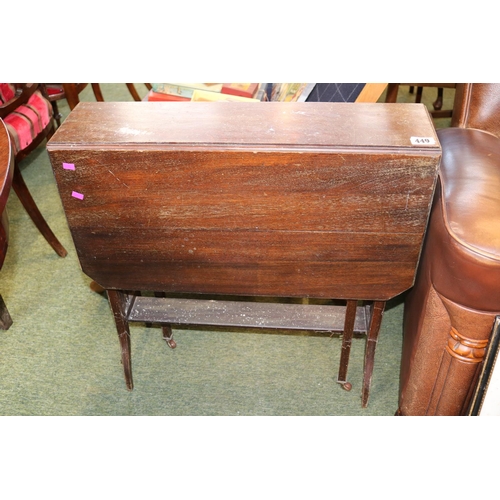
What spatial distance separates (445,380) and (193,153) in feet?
2.57

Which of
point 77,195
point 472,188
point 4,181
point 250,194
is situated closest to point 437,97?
point 472,188

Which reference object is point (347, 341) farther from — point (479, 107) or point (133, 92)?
point (133, 92)

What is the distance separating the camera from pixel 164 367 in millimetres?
1738

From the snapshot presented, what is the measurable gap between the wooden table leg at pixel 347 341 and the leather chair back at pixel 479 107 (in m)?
0.62

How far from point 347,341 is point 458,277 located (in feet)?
1.40

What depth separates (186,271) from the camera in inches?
51.9

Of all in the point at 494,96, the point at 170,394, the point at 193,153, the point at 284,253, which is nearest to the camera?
the point at 193,153

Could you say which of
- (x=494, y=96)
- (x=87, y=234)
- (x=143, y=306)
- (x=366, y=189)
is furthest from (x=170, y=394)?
(x=494, y=96)

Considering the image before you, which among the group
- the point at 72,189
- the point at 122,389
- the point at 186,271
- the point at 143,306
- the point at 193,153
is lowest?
the point at 122,389

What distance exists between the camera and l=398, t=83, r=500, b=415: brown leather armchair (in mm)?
1140

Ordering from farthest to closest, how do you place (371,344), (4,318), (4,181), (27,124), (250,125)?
(27,124) → (4,318) → (371,344) → (250,125) → (4,181)

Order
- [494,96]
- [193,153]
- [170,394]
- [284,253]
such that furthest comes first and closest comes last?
[170,394]
[494,96]
[284,253]
[193,153]
